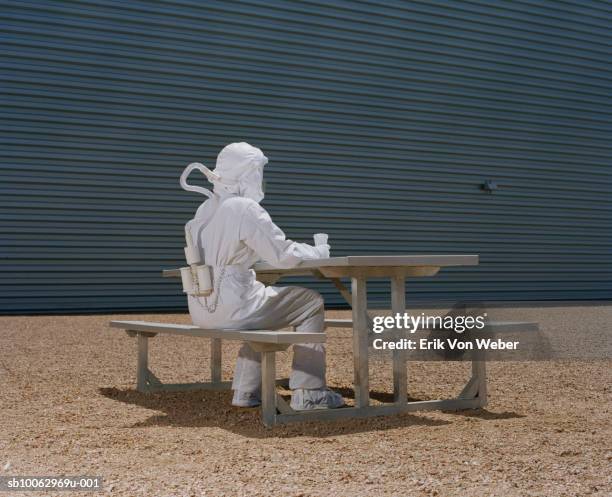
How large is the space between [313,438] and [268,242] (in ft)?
3.16

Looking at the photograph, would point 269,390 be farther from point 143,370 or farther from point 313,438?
point 143,370

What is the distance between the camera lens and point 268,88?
36.9 feet

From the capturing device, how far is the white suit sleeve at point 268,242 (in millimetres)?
4039

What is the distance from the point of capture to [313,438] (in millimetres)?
3627

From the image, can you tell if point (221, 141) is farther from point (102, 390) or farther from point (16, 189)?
point (102, 390)

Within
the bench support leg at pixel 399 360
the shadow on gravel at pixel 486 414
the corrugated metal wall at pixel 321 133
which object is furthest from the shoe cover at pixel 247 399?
the corrugated metal wall at pixel 321 133

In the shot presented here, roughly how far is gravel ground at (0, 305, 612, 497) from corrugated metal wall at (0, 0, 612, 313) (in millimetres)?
4098

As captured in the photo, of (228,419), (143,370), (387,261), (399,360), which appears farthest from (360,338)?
(143,370)

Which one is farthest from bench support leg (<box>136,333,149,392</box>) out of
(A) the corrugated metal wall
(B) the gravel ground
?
(A) the corrugated metal wall

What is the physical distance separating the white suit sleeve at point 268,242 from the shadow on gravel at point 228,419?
77cm

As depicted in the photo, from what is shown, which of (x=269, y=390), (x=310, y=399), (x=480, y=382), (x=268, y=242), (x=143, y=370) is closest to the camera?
(x=269, y=390)

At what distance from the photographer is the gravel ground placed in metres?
2.79

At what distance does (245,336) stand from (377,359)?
3.06 meters

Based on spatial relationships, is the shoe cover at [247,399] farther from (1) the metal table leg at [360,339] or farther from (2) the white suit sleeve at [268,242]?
(2) the white suit sleeve at [268,242]
